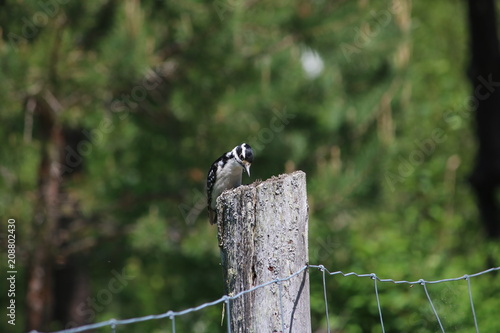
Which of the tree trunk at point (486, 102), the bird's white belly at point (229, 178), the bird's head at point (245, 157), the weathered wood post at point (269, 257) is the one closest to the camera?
the weathered wood post at point (269, 257)

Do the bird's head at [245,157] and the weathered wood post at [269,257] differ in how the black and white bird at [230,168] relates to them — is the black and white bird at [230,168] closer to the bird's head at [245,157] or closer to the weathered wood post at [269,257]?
the bird's head at [245,157]

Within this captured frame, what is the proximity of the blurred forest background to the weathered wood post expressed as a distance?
3462mm

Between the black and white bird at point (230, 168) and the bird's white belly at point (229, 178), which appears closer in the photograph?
the black and white bird at point (230, 168)

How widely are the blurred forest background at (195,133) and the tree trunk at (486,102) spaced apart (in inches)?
18.4

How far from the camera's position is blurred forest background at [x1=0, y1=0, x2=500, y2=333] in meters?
6.79

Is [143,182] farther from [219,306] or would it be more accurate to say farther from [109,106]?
[219,306]

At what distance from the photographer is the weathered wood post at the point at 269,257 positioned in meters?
2.79

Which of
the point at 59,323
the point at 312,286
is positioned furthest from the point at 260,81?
the point at 59,323

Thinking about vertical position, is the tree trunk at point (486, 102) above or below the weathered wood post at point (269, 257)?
above

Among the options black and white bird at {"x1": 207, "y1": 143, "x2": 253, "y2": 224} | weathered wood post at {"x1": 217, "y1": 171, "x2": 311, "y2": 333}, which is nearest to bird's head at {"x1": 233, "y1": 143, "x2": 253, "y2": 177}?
black and white bird at {"x1": 207, "y1": 143, "x2": 253, "y2": 224}

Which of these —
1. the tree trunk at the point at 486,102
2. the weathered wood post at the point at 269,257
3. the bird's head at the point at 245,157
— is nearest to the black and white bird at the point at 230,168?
the bird's head at the point at 245,157

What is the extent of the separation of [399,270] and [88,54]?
3.45 metres

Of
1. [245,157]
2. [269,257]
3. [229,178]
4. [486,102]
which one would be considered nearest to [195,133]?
[229,178]

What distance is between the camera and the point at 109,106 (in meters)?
7.50
